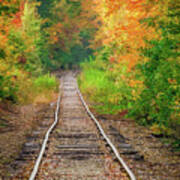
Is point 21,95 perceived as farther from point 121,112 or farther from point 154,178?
point 154,178

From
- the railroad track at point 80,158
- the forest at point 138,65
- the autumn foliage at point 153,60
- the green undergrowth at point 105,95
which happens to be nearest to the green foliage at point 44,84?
the forest at point 138,65

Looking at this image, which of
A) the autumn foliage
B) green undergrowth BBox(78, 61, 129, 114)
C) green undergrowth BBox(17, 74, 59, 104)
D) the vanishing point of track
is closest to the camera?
the vanishing point of track

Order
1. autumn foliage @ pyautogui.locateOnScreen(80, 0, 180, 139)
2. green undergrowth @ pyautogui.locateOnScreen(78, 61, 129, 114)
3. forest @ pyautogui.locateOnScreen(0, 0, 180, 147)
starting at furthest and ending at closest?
green undergrowth @ pyautogui.locateOnScreen(78, 61, 129, 114) < forest @ pyautogui.locateOnScreen(0, 0, 180, 147) < autumn foliage @ pyautogui.locateOnScreen(80, 0, 180, 139)

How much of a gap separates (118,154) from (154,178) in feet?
4.18

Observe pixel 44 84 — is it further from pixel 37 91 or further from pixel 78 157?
pixel 78 157

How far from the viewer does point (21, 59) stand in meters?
20.1

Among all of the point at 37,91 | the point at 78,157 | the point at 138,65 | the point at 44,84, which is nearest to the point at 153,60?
the point at 138,65

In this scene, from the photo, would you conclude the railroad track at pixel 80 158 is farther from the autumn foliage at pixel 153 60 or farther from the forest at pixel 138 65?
the forest at pixel 138 65

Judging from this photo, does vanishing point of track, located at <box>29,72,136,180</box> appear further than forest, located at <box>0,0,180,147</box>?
No

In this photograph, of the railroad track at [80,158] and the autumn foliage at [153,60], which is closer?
the railroad track at [80,158]

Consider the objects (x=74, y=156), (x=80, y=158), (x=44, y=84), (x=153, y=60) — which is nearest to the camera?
(x=80, y=158)

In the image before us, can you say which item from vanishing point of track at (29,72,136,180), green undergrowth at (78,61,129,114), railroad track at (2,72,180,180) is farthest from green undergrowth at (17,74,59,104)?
railroad track at (2,72,180,180)

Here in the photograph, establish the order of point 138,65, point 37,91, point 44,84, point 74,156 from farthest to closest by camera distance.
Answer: point 44,84
point 37,91
point 138,65
point 74,156

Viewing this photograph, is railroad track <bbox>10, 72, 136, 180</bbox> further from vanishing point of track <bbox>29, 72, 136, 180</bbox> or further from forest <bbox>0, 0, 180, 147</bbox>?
forest <bbox>0, 0, 180, 147</bbox>
